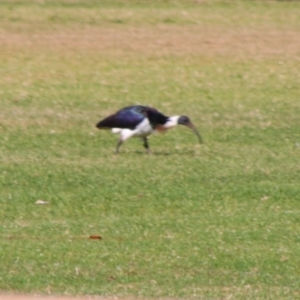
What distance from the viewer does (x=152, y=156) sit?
11469mm

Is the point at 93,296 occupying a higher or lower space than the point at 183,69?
higher

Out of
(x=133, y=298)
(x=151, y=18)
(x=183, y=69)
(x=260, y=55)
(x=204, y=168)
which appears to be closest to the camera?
(x=133, y=298)

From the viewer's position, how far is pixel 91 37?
66.6 ft

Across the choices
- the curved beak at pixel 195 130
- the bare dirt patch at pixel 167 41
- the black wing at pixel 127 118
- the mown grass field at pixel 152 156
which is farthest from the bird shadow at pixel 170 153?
the bare dirt patch at pixel 167 41

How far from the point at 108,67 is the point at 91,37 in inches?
110

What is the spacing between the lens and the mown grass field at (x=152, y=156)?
7.08 m

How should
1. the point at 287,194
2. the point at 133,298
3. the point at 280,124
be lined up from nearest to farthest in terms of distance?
the point at 133,298, the point at 287,194, the point at 280,124

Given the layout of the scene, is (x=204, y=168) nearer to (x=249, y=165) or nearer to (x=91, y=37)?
(x=249, y=165)

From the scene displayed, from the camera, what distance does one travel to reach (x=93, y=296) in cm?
628

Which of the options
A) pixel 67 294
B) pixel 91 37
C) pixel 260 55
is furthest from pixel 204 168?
pixel 91 37

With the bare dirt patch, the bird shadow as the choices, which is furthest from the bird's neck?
the bare dirt patch

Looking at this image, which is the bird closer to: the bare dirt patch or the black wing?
the black wing

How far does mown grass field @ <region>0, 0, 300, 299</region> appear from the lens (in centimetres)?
708

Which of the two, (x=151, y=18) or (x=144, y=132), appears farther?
(x=151, y=18)
